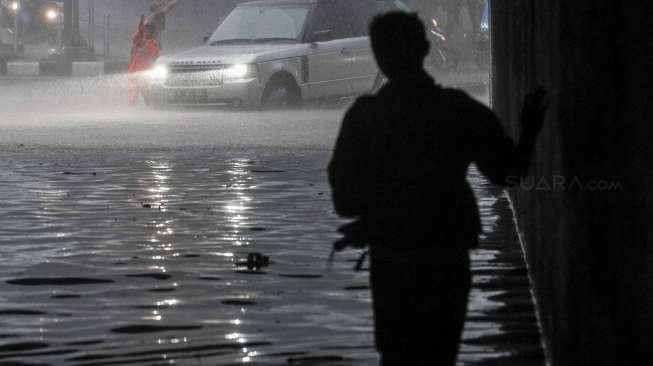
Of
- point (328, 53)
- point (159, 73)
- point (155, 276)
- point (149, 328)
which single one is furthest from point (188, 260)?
point (328, 53)

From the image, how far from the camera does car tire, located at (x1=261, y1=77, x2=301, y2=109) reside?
85.3 ft

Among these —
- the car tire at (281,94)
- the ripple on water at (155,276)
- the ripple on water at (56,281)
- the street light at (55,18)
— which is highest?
the street light at (55,18)

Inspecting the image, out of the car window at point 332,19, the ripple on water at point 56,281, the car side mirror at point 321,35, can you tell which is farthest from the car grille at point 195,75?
the ripple on water at point 56,281

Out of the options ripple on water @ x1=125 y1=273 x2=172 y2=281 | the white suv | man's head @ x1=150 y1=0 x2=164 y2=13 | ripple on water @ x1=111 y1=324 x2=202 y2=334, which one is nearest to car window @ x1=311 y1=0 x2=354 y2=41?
the white suv

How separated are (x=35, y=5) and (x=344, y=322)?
42.6 meters

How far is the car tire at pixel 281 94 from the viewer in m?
26.0

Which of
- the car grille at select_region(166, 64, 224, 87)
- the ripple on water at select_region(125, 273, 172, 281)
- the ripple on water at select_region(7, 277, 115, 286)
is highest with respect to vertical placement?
the car grille at select_region(166, 64, 224, 87)

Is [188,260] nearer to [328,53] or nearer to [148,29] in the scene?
[328,53]

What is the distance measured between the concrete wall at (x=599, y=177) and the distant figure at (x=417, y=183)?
26 centimetres

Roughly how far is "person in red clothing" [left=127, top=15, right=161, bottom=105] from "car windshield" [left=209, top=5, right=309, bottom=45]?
2912mm

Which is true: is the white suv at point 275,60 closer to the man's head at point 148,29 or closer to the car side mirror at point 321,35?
the car side mirror at point 321,35

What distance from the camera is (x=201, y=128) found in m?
23.3

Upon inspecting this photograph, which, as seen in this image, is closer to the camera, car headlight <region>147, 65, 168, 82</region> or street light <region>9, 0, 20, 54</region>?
car headlight <region>147, 65, 168, 82</region>

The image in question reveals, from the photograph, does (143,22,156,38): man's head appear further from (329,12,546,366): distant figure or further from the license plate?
(329,12,546,366): distant figure
